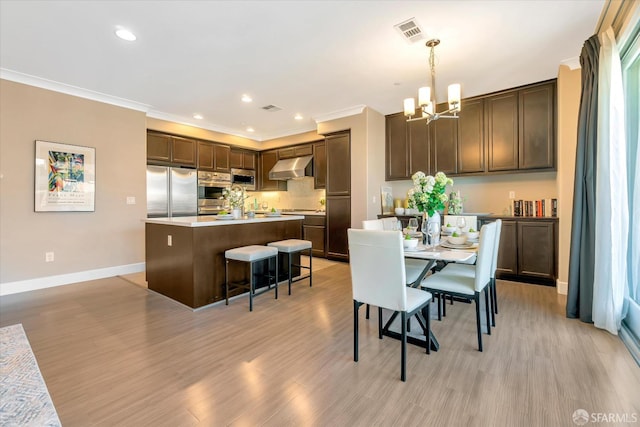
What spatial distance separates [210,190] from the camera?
6066mm

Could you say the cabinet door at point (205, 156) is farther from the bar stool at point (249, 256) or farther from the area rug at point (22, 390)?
→ the area rug at point (22, 390)

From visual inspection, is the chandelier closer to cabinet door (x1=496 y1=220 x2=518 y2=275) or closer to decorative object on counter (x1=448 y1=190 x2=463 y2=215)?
decorative object on counter (x1=448 y1=190 x2=463 y2=215)

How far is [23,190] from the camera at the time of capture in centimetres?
370

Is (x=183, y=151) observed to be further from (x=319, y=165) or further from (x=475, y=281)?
(x=475, y=281)

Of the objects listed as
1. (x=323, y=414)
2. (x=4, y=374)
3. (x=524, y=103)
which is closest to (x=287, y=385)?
(x=323, y=414)

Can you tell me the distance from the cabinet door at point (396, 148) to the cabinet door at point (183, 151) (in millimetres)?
3833

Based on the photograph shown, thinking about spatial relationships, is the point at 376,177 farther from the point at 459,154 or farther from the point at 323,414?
the point at 323,414

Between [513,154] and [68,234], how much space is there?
256 inches

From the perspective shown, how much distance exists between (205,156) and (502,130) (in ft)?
17.7

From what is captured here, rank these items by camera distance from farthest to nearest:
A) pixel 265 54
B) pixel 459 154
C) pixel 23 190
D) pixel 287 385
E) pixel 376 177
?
pixel 376 177
pixel 459 154
pixel 23 190
pixel 265 54
pixel 287 385

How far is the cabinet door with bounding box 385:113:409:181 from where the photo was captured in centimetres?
512

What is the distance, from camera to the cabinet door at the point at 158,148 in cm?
511

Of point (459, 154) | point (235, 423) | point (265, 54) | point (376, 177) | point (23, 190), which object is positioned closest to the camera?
point (235, 423)
